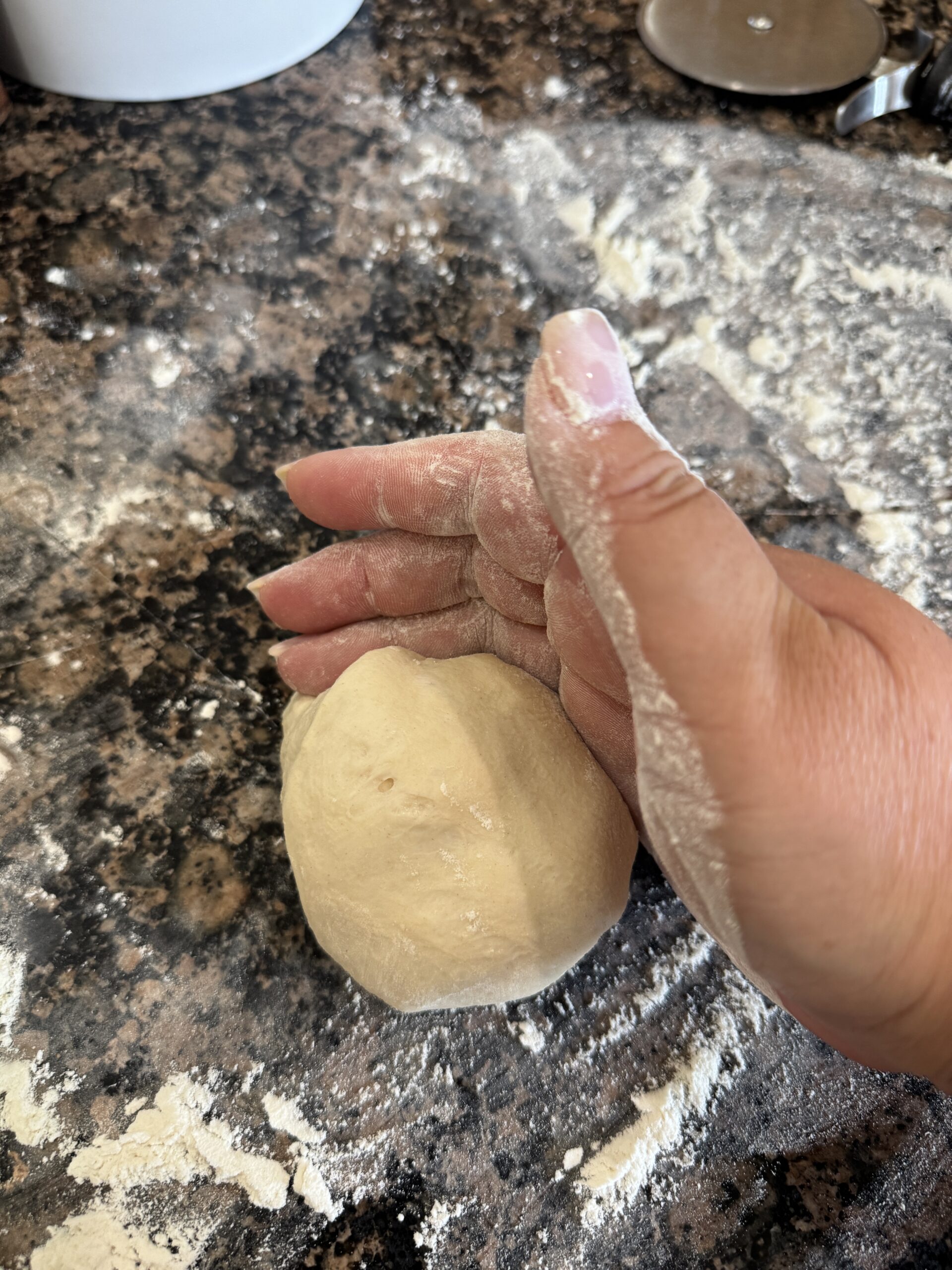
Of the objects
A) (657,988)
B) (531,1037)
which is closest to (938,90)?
(657,988)

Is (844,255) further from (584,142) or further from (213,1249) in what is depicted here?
(213,1249)

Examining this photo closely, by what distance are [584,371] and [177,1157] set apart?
94cm

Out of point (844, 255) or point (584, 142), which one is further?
point (584, 142)

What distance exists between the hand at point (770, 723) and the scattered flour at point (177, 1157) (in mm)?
571

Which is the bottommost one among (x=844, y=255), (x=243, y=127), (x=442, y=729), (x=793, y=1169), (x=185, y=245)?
(x=793, y=1169)

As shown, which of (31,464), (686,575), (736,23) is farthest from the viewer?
(736,23)

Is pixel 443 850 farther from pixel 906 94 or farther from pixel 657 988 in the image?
pixel 906 94

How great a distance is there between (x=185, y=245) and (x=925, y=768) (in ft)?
4.92

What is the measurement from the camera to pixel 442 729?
1008mm

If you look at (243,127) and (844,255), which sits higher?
(243,127)

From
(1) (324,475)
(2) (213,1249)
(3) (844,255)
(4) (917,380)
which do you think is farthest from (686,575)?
(3) (844,255)

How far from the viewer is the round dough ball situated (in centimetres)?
95

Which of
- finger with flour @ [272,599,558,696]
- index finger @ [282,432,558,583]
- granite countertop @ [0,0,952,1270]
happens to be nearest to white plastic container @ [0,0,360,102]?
granite countertop @ [0,0,952,1270]

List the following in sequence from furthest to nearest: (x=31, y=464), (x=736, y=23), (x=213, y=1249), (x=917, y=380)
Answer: (x=736, y=23), (x=917, y=380), (x=31, y=464), (x=213, y=1249)
